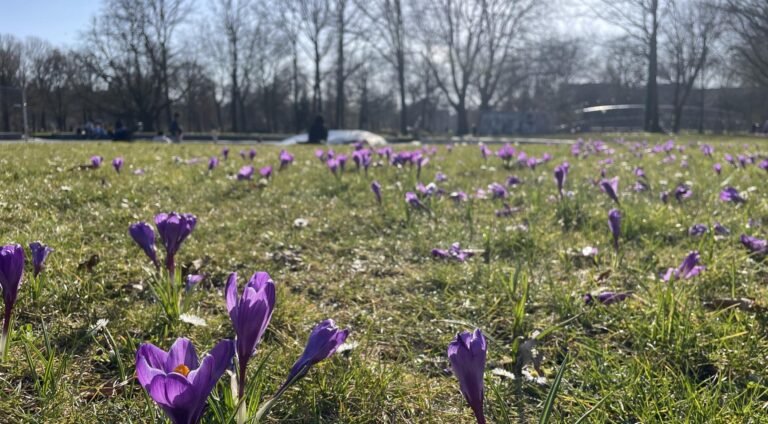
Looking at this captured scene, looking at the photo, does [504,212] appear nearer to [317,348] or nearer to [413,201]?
[413,201]

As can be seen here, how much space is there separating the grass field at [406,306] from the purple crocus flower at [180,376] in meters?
0.23

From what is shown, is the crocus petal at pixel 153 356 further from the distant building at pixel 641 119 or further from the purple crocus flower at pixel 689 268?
the distant building at pixel 641 119

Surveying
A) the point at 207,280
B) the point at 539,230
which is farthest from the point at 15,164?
the point at 539,230

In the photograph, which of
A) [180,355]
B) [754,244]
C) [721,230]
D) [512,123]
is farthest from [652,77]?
[180,355]

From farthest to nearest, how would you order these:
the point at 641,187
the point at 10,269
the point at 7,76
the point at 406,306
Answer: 1. the point at 7,76
2. the point at 641,187
3. the point at 406,306
4. the point at 10,269

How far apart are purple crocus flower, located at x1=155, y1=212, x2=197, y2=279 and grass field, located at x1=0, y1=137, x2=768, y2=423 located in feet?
0.77

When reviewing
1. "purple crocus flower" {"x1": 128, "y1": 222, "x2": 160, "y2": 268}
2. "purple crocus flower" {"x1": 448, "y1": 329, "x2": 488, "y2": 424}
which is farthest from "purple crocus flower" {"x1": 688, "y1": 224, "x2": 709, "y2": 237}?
"purple crocus flower" {"x1": 128, "y1": 222, "x2": 160, "y2": 268}

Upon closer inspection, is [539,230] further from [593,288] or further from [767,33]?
[767,33]

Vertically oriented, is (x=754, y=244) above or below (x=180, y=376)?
below

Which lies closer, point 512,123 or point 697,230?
point 697,230

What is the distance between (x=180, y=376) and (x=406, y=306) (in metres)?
1.50

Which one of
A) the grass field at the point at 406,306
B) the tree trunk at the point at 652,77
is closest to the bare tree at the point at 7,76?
the grass field at the point at 406,306

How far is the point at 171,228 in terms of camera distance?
6.08 feet

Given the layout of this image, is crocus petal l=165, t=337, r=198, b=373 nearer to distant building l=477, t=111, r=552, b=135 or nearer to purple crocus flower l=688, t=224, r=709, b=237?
purple crocus flower l=688, t=224, r=709, b=237
